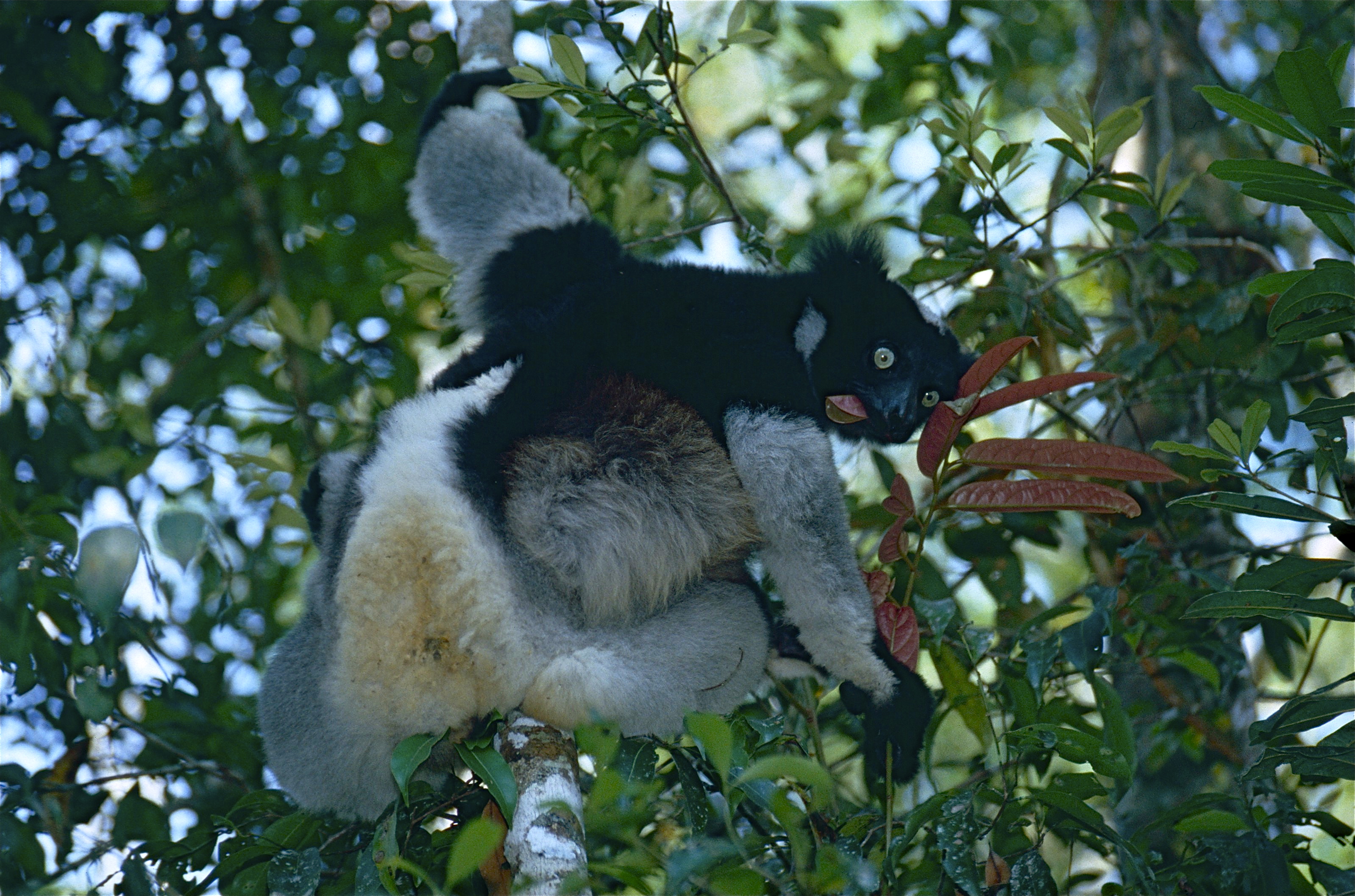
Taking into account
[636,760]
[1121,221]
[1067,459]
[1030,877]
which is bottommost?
[1030,877]

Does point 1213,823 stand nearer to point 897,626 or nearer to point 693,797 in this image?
point 897,626

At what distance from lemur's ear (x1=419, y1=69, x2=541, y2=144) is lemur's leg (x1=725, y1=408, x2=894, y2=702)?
179cm

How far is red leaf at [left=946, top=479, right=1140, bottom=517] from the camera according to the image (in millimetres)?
2412

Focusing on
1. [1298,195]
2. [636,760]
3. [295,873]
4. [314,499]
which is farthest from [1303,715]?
[314,499]

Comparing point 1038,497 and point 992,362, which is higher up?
point 992,362

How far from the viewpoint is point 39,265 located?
4.08 m

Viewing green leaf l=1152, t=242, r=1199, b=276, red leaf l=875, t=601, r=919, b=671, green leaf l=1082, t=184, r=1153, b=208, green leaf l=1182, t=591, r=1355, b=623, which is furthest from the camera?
green leaf l=1152, t=242, r=1199, b=276

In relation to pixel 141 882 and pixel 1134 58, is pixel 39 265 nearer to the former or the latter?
pixel 141 882

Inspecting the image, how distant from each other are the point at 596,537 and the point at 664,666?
0.38 metres

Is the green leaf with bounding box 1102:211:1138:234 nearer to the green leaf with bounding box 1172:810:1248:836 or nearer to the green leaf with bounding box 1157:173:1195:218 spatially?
the green leaf with bounding box 1157:173:1195:218

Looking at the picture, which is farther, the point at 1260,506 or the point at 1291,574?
the point at 1291,574

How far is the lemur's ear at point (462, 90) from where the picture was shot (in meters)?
3.59

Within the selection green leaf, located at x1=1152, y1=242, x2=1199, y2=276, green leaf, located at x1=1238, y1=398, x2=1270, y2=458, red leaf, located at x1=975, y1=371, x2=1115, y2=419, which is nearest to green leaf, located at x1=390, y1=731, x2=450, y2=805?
red leaf, located at x1=975, y1=371, x2=1115, y2=419

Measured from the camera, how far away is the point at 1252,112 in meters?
2.16
